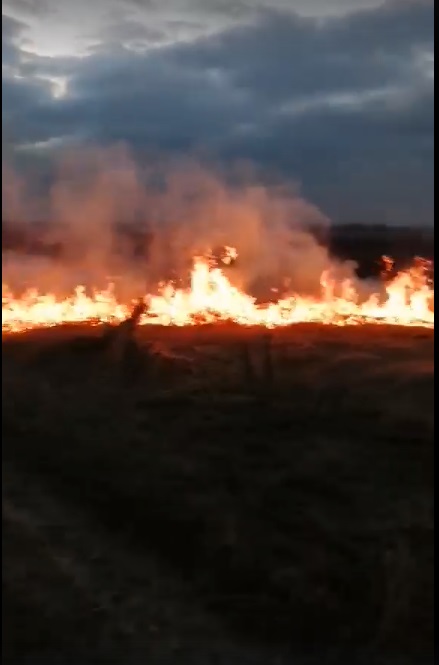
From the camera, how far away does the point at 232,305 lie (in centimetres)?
832

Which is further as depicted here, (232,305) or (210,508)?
(232,305)

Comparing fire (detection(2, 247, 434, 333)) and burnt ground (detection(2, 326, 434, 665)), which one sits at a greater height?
fire (detection(2, 247, 434, 333))

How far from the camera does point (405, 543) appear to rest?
4160 mm

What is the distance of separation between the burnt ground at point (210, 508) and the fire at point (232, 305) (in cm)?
63

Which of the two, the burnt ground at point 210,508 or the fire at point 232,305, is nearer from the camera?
the burnt ground at point 210,508

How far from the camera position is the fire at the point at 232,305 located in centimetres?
723

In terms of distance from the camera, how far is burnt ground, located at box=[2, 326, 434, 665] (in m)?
3.54

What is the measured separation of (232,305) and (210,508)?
423cm

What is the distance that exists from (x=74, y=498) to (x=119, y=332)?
271 cm

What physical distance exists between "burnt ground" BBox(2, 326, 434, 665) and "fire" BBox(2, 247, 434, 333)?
0.63 metres

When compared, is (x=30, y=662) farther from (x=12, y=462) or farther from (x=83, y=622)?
(x=12, y=462)

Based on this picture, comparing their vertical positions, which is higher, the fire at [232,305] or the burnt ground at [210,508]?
the fire at [232,305]

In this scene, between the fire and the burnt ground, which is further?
the fire

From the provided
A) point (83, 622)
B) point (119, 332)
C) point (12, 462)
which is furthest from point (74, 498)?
point (119, 332)
